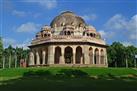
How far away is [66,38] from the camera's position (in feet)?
153

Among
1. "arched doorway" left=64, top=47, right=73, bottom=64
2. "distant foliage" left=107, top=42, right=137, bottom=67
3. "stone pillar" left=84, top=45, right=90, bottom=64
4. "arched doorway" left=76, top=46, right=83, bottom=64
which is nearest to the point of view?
"stone pillar" left=84, top=45, right=90, bottom=64

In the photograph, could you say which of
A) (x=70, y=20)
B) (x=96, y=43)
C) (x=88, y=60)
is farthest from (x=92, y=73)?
(x=70, y=20)

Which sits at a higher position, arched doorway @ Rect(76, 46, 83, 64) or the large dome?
the large dome

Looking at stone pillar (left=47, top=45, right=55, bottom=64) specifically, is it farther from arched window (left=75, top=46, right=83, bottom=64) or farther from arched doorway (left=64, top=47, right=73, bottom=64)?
arched window (left=75, top=46, right=83, bottom=64)

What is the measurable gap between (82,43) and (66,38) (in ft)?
9.37

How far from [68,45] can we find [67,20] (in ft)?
24.1

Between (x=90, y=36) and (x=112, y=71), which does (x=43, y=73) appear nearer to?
(x=112, y=71)

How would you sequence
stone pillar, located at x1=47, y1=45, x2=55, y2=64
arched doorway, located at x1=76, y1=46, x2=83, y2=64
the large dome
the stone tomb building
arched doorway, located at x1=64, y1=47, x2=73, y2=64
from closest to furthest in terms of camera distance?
stone pillar, located at x1=47, y1=45, x2=55, y2=64, the stone tomb building, arched doorway, located at x1=76, y1=46, x2=83, y2=64, arched doorway, located at x1=64, y1=47, x2=73, y2=64, the large dome

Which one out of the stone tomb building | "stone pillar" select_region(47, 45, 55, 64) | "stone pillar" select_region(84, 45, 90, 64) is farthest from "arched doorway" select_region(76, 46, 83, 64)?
"stone pillar" select_region(47, 45, 55, 64)

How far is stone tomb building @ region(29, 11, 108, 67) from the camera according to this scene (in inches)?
1822

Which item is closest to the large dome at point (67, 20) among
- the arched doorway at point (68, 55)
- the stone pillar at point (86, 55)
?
the arched doorway at point (68, 55)

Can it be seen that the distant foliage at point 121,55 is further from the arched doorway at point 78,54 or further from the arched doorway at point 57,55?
the arched doorway at point 57,55

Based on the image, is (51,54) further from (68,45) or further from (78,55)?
(78,55)

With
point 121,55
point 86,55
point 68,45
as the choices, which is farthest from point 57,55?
point 121,55
